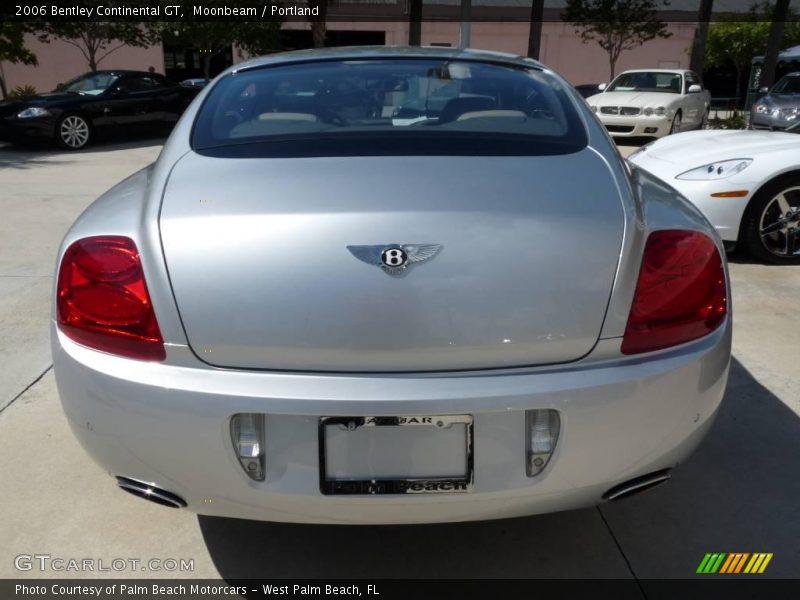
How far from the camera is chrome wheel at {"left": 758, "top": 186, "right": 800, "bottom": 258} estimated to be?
5172 mm

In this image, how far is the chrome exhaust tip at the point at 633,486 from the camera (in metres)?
1.91

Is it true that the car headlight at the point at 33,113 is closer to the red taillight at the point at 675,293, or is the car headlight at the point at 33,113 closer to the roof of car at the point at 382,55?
the roof of car at the point at 382,55

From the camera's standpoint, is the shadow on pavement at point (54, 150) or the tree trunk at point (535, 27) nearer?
the shadow on pavement at point (54, 150)

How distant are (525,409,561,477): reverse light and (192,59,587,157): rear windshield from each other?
73 cm

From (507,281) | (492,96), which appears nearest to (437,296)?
(507,281)

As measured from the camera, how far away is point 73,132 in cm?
1227

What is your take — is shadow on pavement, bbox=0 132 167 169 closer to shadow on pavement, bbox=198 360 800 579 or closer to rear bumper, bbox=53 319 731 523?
shadow on pavement, bbox=198 360 800 579

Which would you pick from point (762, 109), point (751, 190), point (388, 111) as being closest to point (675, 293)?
point (388, 111)

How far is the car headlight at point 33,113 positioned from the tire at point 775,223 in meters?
10.6

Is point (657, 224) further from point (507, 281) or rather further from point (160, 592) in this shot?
point (160, 592)

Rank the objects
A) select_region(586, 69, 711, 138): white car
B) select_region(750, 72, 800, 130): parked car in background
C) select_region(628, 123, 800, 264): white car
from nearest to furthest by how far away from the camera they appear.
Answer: select_region(628, 123, 800, 264): white car, select_region(586, 69, 711, 138): white car, select_region(750, 72, 800, 130): parked car in background

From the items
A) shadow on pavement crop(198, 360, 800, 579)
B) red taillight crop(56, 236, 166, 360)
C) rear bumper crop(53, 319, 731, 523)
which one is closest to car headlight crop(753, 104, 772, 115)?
shadow on pavement crop(198, 360, 800, 579)

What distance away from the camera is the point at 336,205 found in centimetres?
179

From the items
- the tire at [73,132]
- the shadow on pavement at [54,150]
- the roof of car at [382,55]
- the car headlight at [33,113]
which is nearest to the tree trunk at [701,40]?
the shadow on pavement at [54,150]
